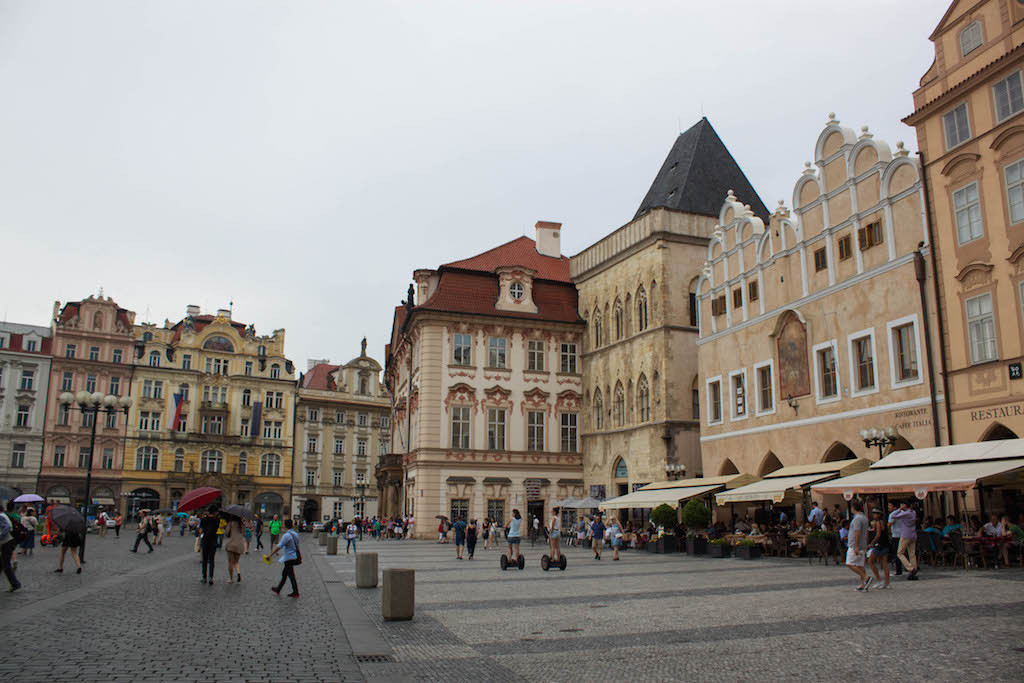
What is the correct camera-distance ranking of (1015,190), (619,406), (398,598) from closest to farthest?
(398,598) < (1015,190) < (619,406)

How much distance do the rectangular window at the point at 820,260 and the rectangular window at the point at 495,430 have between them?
72.7ft

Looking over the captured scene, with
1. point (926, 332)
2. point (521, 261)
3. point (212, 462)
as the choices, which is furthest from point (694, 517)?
point (212, 462)

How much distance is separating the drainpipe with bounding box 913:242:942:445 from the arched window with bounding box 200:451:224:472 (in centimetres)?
6850

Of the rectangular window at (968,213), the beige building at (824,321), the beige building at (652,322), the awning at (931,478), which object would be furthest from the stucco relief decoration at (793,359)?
the beige building at (652,322)

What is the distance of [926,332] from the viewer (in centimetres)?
2469

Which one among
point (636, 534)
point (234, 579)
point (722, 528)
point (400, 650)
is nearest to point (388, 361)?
point (636, 534)

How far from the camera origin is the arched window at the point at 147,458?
249 ft

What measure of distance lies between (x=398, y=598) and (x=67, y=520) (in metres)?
Answer: 11.2

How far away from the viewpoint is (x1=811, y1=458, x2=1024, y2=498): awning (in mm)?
18844

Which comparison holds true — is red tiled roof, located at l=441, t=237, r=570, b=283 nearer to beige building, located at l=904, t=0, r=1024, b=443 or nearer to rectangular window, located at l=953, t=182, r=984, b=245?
beige building, located at l=904, t=0, r=1024, b=443

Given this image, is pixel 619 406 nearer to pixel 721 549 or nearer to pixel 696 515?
pixel 696 515

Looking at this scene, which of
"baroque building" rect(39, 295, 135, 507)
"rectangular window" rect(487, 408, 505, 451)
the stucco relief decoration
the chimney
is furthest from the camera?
"baroque building" rect(39, 295, 135, 507)

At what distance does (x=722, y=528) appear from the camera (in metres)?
31.1

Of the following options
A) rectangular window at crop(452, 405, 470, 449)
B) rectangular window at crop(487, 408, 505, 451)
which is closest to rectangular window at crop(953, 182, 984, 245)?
rectangular window at crop(487, 408, 505, 451)
